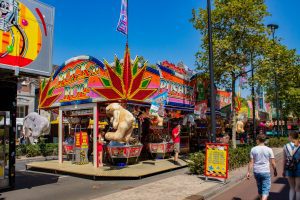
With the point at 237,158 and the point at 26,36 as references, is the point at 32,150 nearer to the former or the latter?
the point at 237,158

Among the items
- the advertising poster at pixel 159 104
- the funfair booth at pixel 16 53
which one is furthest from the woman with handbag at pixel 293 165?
the advertising poster at pixel 159 104

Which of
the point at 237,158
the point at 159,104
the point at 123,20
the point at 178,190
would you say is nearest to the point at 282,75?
the point at 237,158

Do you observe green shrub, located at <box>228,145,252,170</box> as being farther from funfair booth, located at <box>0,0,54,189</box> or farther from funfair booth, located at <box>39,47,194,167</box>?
funfair booth, located at <box>0,0,54,189</box>

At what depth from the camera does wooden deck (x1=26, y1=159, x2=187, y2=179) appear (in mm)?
12773

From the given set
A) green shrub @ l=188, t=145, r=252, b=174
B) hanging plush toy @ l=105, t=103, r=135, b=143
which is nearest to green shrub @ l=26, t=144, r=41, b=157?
hanging plush toy @ l=105, t=103, r=135, b=143

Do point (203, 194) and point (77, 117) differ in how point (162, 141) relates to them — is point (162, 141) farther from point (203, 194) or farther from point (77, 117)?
point (203, 194)

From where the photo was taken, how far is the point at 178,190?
10.1 m

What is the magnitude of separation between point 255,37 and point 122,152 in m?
9.04

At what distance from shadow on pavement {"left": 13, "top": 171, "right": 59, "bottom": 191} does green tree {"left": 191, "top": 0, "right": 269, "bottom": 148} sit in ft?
31.2

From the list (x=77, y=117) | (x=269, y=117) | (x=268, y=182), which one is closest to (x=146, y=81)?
(x=77, y=117)

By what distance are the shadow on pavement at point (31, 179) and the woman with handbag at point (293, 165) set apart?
26.0 ft

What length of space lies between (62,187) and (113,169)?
2970mm

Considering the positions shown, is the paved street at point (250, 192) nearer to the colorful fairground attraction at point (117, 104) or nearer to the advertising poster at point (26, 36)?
the colorful fairground attraction at point (117, 104)

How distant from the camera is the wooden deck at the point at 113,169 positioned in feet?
41.9
